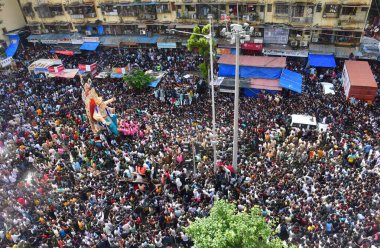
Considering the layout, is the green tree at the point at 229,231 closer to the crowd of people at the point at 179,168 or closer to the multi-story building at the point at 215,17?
the crowd of people at the point at 179,168

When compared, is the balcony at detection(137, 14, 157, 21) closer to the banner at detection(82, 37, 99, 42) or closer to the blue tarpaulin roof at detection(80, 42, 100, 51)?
the banner at detection(82, 37, 99, 42)

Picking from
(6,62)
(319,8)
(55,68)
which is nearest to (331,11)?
(319,8)

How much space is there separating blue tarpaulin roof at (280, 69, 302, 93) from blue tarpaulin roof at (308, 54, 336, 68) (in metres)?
2.77

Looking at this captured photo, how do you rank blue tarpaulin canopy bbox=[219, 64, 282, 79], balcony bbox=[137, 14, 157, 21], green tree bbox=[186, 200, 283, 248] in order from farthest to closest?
1. balcony bbox=[137, 14, 157, 21]
2. blue tarpaulin canopy bbox=[219, 64, 282, 79]
3. green tree bbox=[186, 200, 283, 248]

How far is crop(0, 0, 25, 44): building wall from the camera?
133ft

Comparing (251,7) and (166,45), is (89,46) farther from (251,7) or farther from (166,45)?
(251,7)

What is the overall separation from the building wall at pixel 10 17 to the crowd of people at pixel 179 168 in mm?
14752

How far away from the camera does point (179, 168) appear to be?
22.6 m

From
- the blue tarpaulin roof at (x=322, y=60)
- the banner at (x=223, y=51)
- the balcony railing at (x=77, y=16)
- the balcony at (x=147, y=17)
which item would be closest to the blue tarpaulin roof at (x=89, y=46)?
the balcony railing at (x=77, y=16)

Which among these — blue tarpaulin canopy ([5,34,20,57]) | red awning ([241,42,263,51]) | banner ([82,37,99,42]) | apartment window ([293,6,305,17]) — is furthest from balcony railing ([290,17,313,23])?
blue tarpaulin canopy ([5,34,20,57])

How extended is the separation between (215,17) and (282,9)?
667 cm

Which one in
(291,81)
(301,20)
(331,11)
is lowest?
(291,81)

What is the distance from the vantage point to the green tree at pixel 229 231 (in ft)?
35.7

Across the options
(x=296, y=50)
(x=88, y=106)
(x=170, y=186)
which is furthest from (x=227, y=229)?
(x=296, y=50)
